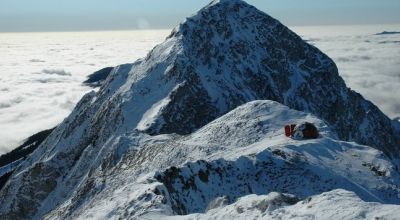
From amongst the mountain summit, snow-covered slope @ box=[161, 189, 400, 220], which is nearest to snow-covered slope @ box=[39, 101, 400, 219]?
the mountain summit

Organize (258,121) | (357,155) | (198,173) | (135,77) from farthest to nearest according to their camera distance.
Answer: (135,77) → (258,121) → (357,155) → (198,173)

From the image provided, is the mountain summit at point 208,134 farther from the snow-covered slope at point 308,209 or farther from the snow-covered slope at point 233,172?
the snow-covered slope at point 308,209

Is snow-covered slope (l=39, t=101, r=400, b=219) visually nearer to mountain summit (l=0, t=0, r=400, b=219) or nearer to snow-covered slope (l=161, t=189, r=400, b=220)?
mountain summit (l=0, t=0, r=400, b=219)

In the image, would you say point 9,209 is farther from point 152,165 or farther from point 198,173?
point 198,173

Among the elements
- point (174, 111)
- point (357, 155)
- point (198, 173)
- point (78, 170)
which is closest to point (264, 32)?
point (174, 111)

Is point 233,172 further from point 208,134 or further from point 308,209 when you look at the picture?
point 308,209

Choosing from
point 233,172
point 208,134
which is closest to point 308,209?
point 233,172

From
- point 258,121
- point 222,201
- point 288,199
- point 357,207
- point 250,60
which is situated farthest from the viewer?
point 250,60

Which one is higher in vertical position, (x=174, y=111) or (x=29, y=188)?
(x=174, y=111)
